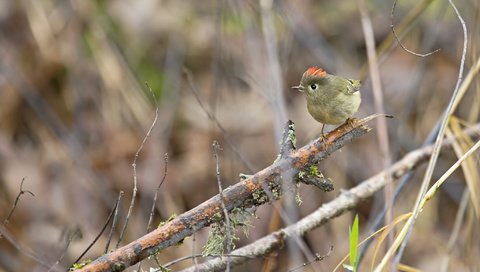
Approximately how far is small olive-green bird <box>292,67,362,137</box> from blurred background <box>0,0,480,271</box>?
181cm

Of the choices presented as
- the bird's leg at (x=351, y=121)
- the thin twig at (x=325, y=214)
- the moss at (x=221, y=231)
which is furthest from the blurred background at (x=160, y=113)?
the moss at (x=221, y=231)

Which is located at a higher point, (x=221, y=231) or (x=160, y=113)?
(x=160, y=113)

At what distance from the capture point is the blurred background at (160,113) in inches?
187

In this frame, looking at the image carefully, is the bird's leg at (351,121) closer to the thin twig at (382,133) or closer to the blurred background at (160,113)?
the thin twig at (382,133)

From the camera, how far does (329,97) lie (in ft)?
8.39

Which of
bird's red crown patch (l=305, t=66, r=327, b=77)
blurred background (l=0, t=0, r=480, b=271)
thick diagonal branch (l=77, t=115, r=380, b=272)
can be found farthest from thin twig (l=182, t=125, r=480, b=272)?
blurred background (l=0, t=0, r=480, b=271)

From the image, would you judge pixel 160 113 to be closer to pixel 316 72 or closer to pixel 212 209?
pixel 316 72

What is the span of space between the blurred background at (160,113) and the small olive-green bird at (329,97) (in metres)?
1.81

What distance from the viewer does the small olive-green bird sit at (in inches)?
98.9

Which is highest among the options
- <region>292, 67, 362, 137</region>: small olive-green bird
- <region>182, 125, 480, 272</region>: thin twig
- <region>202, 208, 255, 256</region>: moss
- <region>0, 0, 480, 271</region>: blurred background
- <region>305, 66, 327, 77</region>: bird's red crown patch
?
<region>0, 0, 480, 271</region>: blurred background

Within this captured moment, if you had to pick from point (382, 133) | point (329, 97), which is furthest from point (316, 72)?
point (382, 133)

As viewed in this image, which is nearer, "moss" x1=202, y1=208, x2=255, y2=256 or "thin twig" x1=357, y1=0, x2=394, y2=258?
"moss" x1=202, y1=208, x2=255, y2=256

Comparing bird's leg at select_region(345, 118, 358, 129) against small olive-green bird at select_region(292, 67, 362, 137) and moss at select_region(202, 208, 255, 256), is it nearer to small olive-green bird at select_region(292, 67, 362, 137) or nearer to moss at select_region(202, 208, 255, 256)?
small olive-green bird at select_region(292, 67, 362, 137)

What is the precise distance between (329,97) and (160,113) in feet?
9.08
